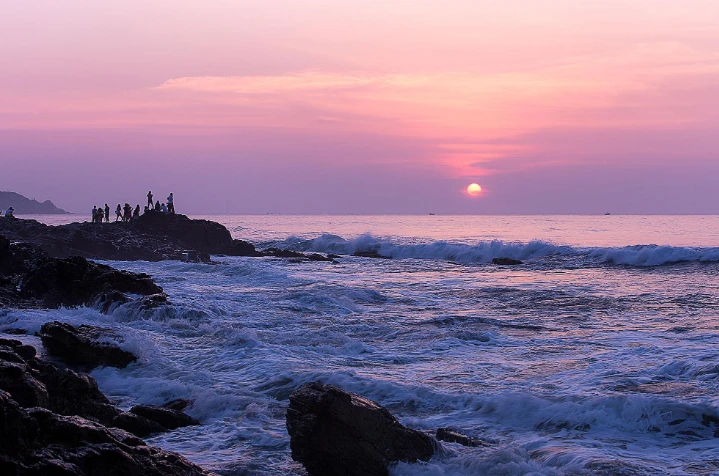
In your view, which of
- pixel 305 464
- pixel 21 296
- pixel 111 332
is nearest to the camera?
pixel 305 464

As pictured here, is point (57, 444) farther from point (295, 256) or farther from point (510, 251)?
point (510, 251)

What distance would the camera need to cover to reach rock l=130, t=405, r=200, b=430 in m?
9.32

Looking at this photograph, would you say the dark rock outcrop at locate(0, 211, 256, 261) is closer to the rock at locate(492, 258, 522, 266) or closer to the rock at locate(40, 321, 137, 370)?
the rock at locate(492, 258, 522, 266)

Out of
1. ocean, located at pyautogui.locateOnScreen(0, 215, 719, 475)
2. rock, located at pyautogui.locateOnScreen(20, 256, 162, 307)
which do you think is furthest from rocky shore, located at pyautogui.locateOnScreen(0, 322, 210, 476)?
rock, located at pyautogui.locateOnScreen(20, 256, 162, 307)

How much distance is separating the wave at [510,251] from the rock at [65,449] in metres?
39.1

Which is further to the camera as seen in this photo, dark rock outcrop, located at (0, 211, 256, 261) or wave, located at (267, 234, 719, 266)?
wave, located at (267, 234, 719, 266)

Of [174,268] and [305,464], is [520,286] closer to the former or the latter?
[174,268]

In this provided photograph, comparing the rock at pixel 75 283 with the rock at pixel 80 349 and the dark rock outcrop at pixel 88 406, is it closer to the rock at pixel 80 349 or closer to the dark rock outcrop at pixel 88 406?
the rock at pixel 80 349

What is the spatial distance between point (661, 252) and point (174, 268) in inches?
1145

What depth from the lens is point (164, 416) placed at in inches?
370

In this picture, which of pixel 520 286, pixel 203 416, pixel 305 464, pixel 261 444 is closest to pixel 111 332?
pixel 203 416

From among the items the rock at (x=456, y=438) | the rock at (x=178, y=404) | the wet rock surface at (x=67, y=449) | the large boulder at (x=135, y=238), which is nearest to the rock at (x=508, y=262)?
the large boulder at (x=135, y=238)

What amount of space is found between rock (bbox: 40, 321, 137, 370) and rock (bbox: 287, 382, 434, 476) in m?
6.17

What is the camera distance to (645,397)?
1025cm
